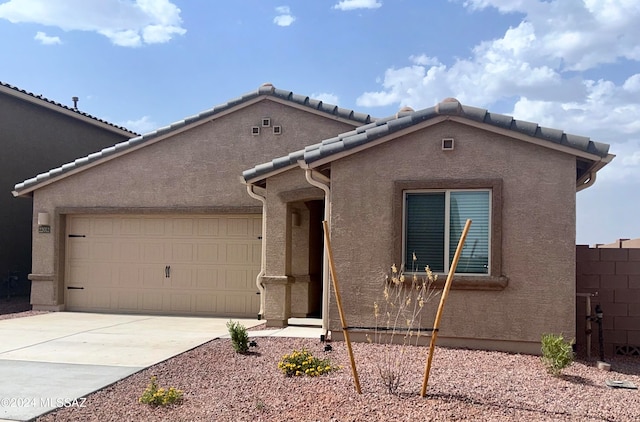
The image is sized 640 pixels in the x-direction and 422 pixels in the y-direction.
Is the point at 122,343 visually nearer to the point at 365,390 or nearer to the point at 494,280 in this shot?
the point at 365,390

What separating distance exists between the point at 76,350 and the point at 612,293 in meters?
8.17

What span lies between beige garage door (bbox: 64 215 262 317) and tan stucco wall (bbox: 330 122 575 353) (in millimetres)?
4244

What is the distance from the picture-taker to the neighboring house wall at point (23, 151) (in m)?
16.7

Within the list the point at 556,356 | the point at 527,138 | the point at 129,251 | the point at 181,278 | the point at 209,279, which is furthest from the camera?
the point at 129,251

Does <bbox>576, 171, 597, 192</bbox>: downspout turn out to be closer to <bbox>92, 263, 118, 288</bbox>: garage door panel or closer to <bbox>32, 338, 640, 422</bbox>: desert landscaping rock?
<bbox>32, 338, 640, 422</bbox>: desert landscaping rock

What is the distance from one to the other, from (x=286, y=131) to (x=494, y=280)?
20.6ft

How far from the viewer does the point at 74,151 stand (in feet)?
62.1

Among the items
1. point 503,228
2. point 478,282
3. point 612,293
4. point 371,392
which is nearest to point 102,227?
point 478,282

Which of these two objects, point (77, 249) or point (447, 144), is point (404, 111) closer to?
point (447, 144)

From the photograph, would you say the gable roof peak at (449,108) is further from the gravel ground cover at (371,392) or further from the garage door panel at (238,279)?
the garage door panel at (238,279)

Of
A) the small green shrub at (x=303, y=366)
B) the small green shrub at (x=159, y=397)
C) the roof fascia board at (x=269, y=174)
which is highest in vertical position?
the roof fascia board at (x=269, y=174)

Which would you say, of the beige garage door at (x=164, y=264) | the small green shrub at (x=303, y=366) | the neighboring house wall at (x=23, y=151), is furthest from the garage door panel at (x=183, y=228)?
the small green shrub at (x=303, y=366)

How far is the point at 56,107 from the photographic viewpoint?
1778 centimetres

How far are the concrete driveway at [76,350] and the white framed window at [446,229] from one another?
148 inches
